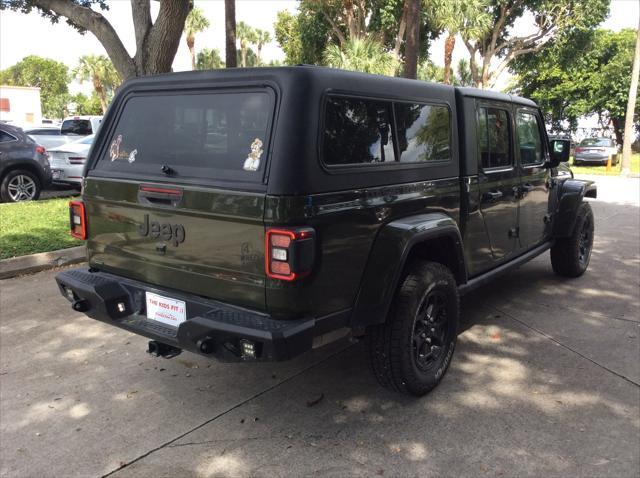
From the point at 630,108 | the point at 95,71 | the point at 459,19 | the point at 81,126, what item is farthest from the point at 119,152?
the point at 95,71

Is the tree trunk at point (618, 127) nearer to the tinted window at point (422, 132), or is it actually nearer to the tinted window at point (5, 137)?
the tinted window at point (5, 137)

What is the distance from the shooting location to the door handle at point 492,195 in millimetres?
4258

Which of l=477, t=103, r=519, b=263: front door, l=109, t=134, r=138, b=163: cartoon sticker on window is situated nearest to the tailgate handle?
l=109, t=134, r=138, b=163: cartoon sticker on window

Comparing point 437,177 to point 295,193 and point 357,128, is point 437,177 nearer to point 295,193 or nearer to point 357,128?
point 357,128

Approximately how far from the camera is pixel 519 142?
16.1 ft

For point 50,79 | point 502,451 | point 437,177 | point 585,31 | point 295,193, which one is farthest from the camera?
point 50,79

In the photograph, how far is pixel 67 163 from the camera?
1147 cm

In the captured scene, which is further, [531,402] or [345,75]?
[531,402]

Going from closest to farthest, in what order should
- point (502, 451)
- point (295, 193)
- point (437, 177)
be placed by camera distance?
point (295, 193), point (502, 451), point (437, 177)

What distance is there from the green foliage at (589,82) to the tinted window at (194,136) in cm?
3125

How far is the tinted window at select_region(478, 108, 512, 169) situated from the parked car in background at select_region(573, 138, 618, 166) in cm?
2344

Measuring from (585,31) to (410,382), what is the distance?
28338 mm

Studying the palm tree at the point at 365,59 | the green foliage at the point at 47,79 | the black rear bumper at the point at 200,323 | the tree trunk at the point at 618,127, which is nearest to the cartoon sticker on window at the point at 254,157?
the black rear bumper at the point at 200,323

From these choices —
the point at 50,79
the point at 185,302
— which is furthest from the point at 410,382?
Result: the point at 50,79
